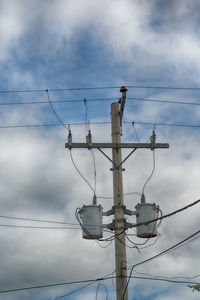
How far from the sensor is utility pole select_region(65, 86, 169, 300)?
1403cm

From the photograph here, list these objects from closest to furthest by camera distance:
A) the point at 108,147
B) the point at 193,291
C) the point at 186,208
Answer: the point at 186,208 → the point at 108,147 → the point at 193,291

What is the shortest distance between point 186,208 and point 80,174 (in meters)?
4.58

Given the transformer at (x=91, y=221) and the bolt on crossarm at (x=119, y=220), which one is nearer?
the bolt on crossarm at (x=119, y=220)

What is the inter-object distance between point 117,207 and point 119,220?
1.22 ft

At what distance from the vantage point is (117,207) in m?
14.5

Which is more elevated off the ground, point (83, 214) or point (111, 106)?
point (111, 106)

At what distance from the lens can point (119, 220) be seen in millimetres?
14500

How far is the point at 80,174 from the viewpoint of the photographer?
16.0 metres

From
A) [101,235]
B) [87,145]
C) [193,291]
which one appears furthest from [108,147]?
[193,291]

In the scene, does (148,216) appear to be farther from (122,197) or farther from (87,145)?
(87,145)

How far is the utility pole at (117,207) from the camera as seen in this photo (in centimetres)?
1403

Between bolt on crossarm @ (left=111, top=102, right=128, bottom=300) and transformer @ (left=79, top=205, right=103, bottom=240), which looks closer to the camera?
bolt on crossarm @ (left=111, top=102, right=128, bottom=300)

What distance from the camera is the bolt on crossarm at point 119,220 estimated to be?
14.0 meters

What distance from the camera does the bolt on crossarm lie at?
45.9ft
